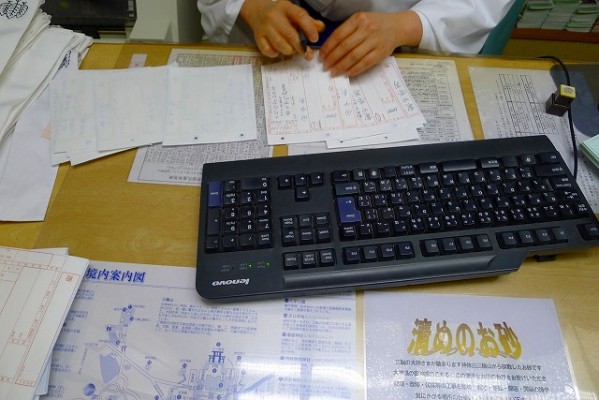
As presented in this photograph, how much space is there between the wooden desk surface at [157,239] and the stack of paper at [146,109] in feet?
0.12

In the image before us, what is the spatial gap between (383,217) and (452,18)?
454 mm

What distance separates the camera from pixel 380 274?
1.57ft

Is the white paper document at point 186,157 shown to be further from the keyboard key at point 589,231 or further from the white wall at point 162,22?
the keyboard key at point 589,231

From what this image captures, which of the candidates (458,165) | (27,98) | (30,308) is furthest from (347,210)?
(27,98)

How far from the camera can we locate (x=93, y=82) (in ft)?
2.22

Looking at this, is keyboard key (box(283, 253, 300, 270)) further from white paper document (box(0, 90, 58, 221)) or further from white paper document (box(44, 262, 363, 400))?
white paper document (box(0, 90, 58, 221))

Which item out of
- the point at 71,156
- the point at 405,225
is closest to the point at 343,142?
the point at 405,225

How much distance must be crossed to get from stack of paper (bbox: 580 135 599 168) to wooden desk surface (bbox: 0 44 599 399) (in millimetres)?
143

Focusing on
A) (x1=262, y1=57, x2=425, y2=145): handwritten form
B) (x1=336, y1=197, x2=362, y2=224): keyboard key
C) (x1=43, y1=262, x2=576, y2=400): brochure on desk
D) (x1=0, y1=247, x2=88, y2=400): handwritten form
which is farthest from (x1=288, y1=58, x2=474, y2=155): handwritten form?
(x1=0, y1=247, x2=88, y2=400): handwritten form

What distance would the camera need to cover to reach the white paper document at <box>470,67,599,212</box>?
601mm

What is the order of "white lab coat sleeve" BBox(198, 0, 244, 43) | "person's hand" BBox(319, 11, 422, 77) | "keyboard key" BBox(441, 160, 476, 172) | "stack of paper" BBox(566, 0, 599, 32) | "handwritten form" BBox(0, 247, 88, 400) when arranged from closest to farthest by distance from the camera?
1. "handwritten form" BBox(0, 247, 88, 400)
2. "keyboard key" BBox(441, 160, 476, 172)
3. "person's hand" BBox(319, 11, 422, 77)
4. "white lab coat sleeve" BBox(198, 0, 244, 43)
5. "stack of paper" BBox(566, 0, 599, 32)

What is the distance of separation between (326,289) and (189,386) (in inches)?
7.0

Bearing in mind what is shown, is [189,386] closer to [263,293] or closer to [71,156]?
[263,293]

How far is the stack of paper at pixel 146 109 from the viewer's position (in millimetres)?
616
